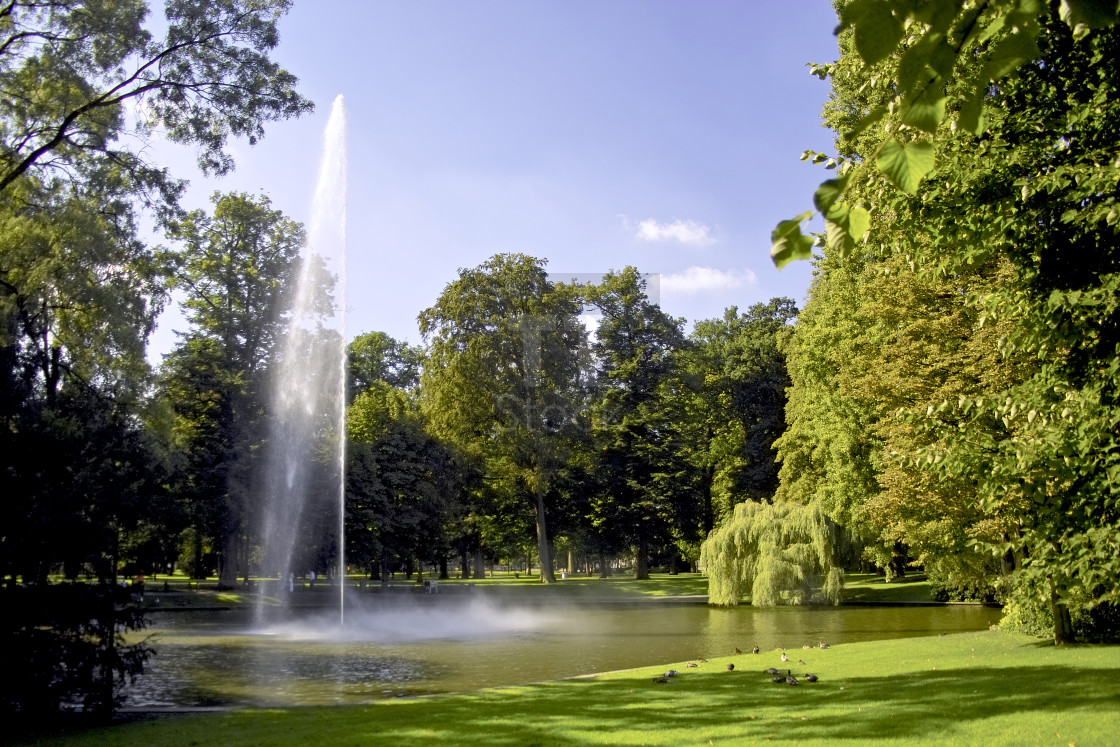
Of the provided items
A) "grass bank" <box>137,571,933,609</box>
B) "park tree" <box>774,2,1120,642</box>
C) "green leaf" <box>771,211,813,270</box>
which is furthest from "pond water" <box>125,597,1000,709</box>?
"green leaf" <box>771,211,813,270</box>

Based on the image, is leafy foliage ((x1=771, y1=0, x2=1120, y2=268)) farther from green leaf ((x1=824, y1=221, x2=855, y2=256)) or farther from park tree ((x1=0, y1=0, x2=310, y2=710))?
park tree ((x1=0, y1=0, x2=310, y2=710))

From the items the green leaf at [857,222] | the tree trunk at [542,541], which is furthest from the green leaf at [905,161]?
the tree trunk at [542,541]

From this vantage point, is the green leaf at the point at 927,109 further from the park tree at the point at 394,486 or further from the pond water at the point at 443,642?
the park tree at the point at 394,486

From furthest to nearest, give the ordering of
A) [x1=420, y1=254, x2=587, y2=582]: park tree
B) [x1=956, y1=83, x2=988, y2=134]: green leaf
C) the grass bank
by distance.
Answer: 1. [x1=420, y1=254, x2=587, y2=582]: park tree
2. the grass bank
3. [x1=956, y1=83, x2=988, y2=134]: green leaf

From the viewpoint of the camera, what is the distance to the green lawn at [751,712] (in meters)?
8.00

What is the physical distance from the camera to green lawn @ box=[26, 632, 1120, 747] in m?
A: 8.00

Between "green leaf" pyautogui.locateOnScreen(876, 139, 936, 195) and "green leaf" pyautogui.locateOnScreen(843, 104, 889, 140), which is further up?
"green leaf" pyautogui.locateOnScreen(843, 104, 889, 140)

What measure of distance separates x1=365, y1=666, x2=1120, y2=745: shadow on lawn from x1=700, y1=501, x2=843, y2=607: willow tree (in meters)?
17.6

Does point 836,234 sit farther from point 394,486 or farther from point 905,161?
point 394,486

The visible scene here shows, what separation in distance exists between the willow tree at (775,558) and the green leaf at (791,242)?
28813mm

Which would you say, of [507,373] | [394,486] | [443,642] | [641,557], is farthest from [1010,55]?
[641,557]

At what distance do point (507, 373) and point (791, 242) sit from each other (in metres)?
41.9

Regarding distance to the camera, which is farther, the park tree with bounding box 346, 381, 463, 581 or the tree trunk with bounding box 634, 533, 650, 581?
the tree trunk with bounding box 634, 533, 650, 581

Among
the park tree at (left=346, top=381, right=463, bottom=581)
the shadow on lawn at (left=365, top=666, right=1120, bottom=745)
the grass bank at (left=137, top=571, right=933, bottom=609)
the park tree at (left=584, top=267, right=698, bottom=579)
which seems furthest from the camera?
the park tree at (left=584, top=267, right=698, bottom=579)
